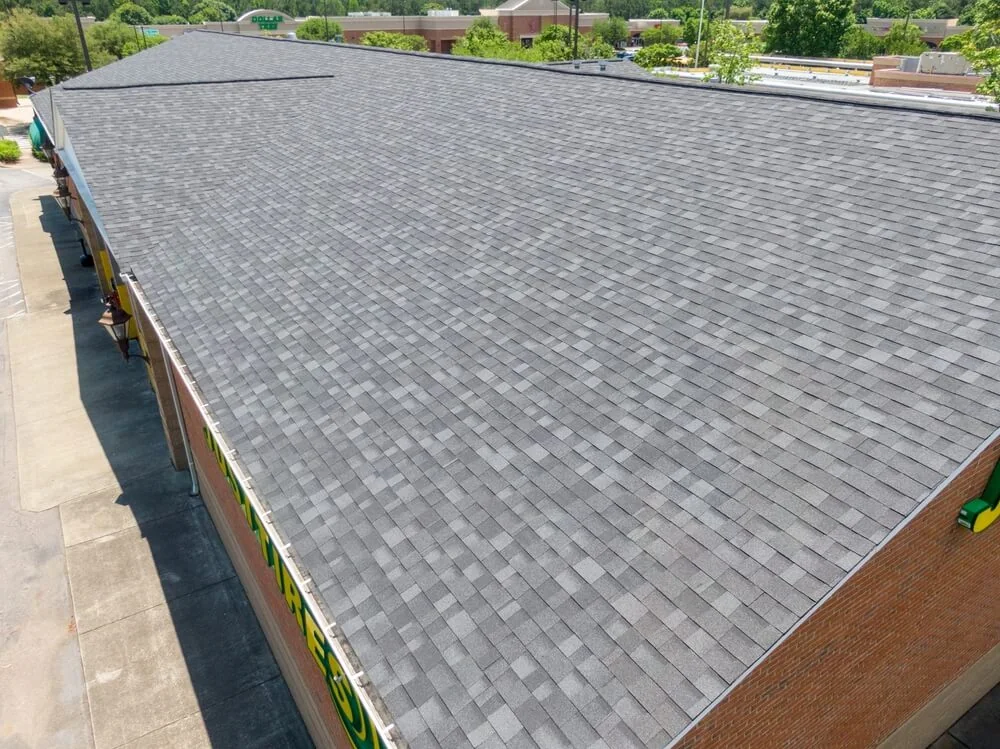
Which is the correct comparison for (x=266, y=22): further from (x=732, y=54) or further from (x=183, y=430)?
(x=183, y=430)

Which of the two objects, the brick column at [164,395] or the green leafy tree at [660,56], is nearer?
the brick column at [164,395]

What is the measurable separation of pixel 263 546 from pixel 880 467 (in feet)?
23.4

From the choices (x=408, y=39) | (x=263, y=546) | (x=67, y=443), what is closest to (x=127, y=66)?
(x=67, y=443)

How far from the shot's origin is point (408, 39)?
226 ft

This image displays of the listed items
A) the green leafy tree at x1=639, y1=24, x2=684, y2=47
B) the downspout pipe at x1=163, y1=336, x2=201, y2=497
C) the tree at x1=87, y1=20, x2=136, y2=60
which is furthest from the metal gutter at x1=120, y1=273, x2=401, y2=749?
the green leafy tree at x1=639, y1=24, x2=684, y2=47

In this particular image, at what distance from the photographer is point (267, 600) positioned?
434 inches

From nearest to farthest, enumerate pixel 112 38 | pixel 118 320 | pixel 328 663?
pixel 328 663 → pixel 118 320 → pixel 112 38

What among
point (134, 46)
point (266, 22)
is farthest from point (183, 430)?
point (266, 22)

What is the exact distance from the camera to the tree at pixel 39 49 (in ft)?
165

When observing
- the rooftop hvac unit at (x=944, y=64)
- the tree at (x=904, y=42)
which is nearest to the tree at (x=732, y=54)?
the rooftop hvac unit at (x=944, y=64)

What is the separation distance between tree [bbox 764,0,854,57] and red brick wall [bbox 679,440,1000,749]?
88.8 m

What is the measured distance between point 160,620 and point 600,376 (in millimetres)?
9675

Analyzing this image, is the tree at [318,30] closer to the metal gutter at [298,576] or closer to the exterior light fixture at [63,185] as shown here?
the exterior light fixture at [63,185]

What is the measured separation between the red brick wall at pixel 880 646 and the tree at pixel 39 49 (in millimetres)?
63003
